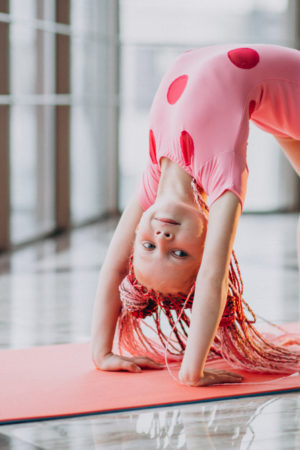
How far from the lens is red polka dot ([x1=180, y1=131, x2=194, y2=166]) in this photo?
2.62 meters

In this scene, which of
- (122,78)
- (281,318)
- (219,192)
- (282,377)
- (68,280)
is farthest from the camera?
(122,78)

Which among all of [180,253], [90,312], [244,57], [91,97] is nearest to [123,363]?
[180,253]

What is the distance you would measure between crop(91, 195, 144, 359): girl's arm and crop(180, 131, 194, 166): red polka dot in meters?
0.31

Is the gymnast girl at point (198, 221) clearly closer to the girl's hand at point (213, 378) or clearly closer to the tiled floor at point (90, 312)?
the girl's hand at point (213, 378)

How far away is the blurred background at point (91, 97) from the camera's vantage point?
19.4ft

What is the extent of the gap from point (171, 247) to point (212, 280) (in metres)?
0.16

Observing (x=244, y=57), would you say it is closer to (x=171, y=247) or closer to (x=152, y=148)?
(x=152, y=148)

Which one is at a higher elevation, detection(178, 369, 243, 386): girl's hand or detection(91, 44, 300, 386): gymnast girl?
detection(91, 44, 300, 386): gymnast girl

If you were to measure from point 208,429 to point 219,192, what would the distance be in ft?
2.24

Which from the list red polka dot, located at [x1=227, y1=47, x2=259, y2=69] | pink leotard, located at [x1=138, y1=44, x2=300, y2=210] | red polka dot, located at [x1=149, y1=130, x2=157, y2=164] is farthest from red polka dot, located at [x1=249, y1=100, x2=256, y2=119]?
→ red polka dot, located at [x1=149, y1=130, x2=157, y2=164]

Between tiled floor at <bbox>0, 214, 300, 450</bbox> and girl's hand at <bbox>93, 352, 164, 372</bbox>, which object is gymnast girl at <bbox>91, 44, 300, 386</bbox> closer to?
girl's hand at <bbox>93, 352, 164, 372</bbox>

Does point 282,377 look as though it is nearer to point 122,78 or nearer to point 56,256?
point 56,256

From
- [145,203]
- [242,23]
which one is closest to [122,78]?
[242,23]

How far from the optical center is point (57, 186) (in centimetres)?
672
